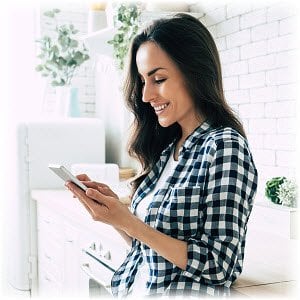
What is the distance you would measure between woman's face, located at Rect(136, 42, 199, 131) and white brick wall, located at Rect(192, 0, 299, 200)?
3.60 ft

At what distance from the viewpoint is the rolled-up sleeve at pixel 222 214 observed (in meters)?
1.22

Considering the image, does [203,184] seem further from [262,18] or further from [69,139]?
[69,139]

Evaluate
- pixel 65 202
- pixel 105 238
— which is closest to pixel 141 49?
pixel 105 238

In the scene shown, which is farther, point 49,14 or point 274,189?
point 49,14

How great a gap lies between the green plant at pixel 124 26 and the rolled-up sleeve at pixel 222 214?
1999 millimetres

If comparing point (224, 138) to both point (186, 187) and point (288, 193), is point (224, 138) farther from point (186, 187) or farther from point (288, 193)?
point (288, 193)

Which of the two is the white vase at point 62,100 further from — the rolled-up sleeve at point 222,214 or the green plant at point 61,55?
the rolled-up sleeve at point 222,214

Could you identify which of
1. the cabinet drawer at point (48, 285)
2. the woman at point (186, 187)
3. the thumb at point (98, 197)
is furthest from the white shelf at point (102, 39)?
the thumb at point (98, 197)

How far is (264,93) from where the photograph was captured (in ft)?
8.72

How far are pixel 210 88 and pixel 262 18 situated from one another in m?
1.39

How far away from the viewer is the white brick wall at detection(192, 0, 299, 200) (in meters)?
2.47

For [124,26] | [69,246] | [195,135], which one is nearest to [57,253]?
[69,246]

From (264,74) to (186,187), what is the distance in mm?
1517

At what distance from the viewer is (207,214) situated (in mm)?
1240
